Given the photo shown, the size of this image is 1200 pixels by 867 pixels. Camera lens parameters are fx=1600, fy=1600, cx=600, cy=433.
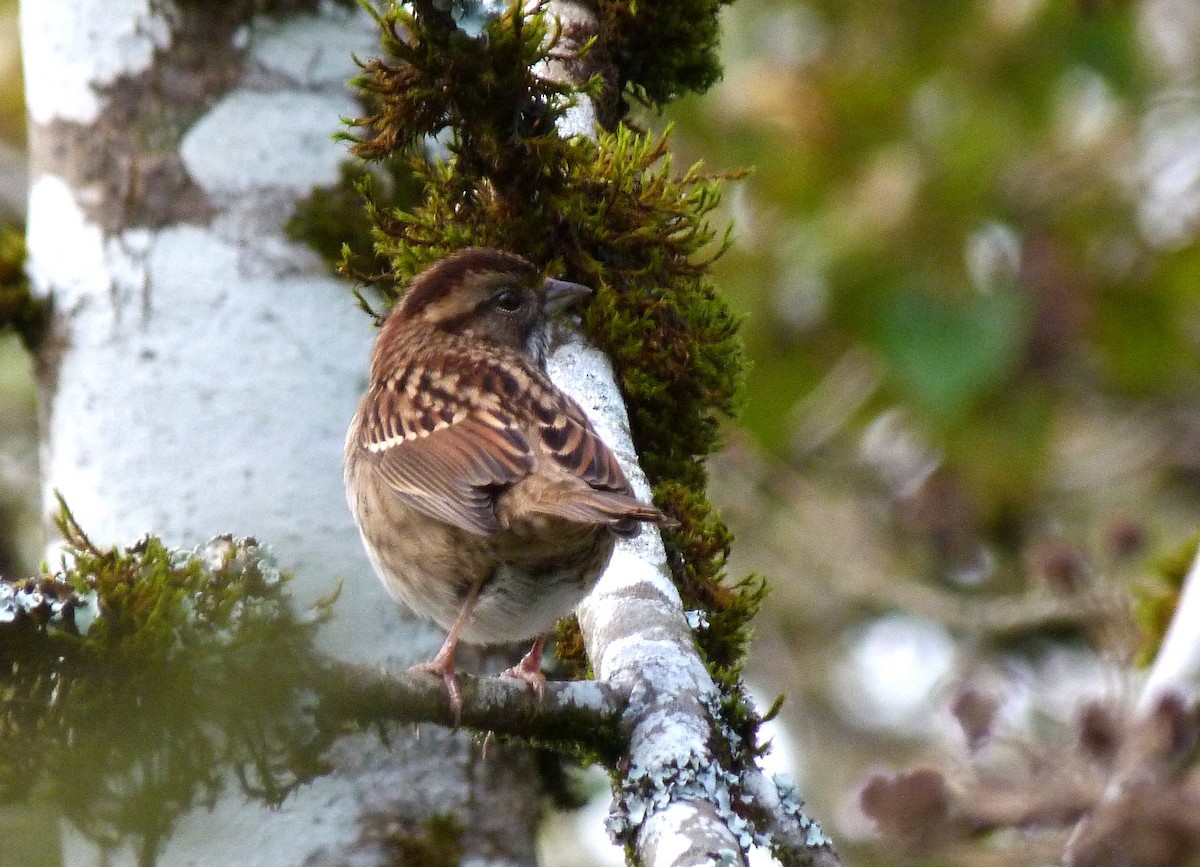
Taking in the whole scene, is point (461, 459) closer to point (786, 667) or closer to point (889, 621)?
point (786, 667)

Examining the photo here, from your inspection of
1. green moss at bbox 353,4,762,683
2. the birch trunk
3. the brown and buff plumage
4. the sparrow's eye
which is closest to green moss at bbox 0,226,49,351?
the birch trunk

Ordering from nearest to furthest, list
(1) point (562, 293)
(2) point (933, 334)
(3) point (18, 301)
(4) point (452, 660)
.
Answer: (4) point (452, 660) < (1) point (562, 293) < (3) point (18, 301) < (2) point (933, 334)

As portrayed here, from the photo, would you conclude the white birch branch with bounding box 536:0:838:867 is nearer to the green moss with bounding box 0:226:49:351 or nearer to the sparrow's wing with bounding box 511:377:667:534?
the sparrow's wing with bounding box 511:377:667:534

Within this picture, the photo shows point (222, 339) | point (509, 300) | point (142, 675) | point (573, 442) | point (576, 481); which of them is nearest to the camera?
point (142, 675)

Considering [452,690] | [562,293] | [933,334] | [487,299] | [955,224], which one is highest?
[955,224]

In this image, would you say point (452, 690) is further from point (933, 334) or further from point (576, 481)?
point (933, 334)

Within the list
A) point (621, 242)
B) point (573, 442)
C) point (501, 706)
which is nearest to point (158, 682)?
point (501, 706)

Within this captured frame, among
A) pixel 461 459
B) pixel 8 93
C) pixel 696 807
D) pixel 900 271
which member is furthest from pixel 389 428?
pixel 8 93
